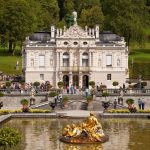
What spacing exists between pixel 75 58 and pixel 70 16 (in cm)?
1879

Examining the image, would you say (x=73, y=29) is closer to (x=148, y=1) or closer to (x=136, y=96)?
(x=136, y=96)

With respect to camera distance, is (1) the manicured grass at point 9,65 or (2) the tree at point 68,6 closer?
(1) the manicured grass at point 9,65

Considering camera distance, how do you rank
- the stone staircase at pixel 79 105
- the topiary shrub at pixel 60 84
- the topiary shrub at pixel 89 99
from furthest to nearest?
the topiary shrub at pixel 60 84
the topiary shrub at pixel 89 99
the stone staircase at pixel 79 105

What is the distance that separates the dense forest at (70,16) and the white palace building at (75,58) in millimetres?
14727

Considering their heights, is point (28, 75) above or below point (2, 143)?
above

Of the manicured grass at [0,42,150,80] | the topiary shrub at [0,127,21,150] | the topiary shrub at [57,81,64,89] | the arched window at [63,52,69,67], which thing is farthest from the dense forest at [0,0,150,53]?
the topiary shrub at [0,127,21,150]

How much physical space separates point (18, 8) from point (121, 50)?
29.5m

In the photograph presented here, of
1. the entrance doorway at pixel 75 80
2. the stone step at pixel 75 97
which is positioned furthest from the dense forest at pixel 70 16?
the stone step at pixel 75 97

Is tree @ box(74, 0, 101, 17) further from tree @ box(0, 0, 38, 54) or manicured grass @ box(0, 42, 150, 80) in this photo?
manicured grass @ box(0, 42, 150, 80)

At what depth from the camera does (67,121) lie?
168 feet

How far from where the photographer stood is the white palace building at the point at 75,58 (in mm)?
78438

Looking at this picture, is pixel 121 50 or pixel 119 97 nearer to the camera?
pixel 119 97

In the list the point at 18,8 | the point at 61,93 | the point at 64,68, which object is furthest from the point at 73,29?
the point at 18,8

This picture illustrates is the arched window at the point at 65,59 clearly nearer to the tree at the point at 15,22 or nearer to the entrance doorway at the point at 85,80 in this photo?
the entrance doorway at the point at 85,80
